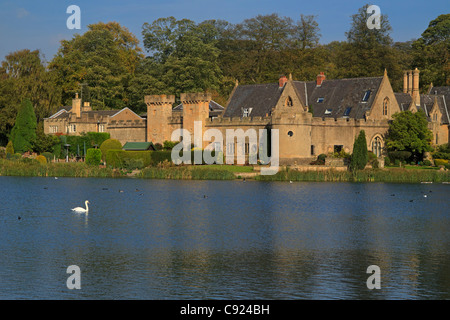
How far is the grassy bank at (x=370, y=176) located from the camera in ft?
183

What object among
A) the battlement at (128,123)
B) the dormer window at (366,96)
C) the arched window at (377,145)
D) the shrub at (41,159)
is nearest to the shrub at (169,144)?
the battlement at (128,123)

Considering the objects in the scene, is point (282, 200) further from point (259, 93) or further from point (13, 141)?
point (13, 141)

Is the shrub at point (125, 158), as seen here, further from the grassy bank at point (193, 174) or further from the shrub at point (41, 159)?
the shrub at point (41, 159)

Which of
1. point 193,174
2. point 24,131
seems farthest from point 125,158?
point 24,131

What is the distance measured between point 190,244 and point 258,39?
70.5 metres

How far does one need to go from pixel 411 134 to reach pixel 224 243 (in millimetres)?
41715

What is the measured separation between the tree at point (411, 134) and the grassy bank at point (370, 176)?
8453 mm

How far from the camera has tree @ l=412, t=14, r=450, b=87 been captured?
79.8 m

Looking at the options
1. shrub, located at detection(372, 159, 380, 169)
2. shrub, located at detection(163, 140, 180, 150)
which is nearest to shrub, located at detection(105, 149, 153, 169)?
shrub, located at detection(163, 140, 180, 150)

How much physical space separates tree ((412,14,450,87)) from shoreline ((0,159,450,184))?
23.8 m

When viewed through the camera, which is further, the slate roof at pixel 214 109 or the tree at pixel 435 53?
the tree at pixel 435 53

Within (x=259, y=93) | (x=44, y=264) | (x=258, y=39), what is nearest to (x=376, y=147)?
(x=259, y=93)
